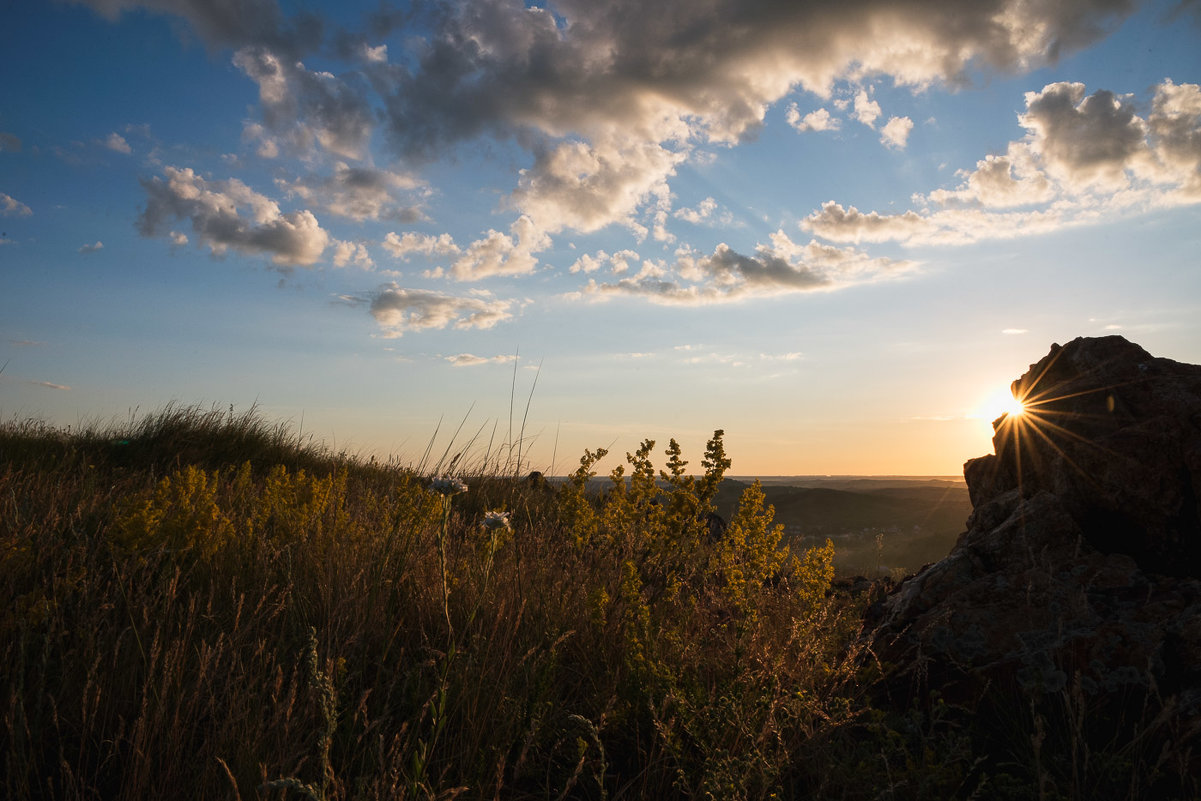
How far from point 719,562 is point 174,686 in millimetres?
2876

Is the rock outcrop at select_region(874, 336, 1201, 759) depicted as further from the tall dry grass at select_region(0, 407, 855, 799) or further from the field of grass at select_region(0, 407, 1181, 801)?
the tall dry grass at select_region(0, 407, 855, 799)

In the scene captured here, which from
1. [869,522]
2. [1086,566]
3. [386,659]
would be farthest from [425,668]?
[869,522]

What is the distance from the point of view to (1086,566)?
3.26 meters

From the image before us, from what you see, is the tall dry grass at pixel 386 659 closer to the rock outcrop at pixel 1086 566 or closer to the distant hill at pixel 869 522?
the rock outcrop at pixel 1086 566

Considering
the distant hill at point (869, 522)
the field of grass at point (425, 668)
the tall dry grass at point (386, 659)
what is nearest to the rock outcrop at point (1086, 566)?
the field of grass at point (425, 668)

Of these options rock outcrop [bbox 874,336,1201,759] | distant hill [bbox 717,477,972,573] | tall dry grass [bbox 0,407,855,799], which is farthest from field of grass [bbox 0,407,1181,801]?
distant hill [bbox 717,477,972,573]

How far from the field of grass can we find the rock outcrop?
13.4 inches

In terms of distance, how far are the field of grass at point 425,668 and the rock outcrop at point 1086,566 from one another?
0.34 metres

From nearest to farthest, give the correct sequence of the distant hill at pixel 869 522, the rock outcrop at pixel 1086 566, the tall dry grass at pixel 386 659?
the tall dry grass at pixel 386 659, the rock outcrop at pixel 1086 566, the distant hill at pixel 869 522

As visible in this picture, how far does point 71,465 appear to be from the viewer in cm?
783

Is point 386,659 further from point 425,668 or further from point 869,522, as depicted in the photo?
point 869,522

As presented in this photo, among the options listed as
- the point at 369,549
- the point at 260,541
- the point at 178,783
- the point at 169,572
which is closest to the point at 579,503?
the point at 369,549

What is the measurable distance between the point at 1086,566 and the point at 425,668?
309cm

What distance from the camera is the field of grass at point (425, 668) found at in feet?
6.89
